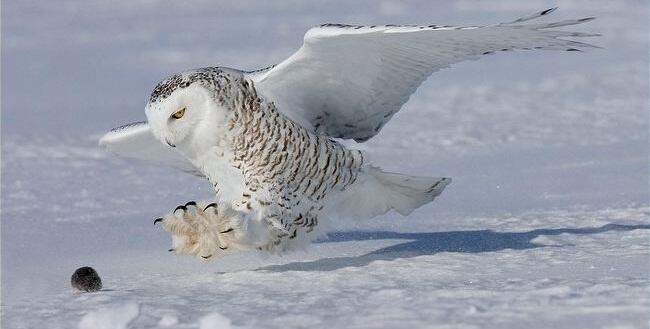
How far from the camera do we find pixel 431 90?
11000 mm

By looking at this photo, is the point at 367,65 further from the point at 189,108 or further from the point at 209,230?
the point at 209,230

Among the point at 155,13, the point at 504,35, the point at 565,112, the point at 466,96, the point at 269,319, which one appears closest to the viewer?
the point at 269,319

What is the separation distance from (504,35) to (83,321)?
73.4 inches

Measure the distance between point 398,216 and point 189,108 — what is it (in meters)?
1.90

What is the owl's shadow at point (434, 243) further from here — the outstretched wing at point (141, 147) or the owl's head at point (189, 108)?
the outstretched wing at point (141, 147)

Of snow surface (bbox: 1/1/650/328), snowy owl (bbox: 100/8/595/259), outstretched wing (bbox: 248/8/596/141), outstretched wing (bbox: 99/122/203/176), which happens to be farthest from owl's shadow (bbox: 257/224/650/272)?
outstretched wing (bbox: 99/122/203/176)

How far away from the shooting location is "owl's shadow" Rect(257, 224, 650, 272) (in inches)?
177

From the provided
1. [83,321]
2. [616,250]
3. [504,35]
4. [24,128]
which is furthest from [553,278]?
[24,128]

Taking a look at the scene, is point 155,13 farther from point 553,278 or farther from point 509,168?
point 553,278

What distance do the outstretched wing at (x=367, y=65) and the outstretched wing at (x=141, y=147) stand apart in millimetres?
687

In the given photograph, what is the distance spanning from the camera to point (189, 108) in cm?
414

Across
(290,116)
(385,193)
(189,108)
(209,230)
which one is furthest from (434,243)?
(189,108)

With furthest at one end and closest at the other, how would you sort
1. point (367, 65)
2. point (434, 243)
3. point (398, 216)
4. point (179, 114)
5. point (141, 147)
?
point (398, 216) < point (141, 147) < point (434, 243) < point (367, 65) < point (179, 114)

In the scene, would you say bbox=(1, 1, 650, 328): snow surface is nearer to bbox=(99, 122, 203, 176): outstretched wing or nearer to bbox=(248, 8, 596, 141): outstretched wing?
bbox=(99, 122, 203, 176): outstretched wing
